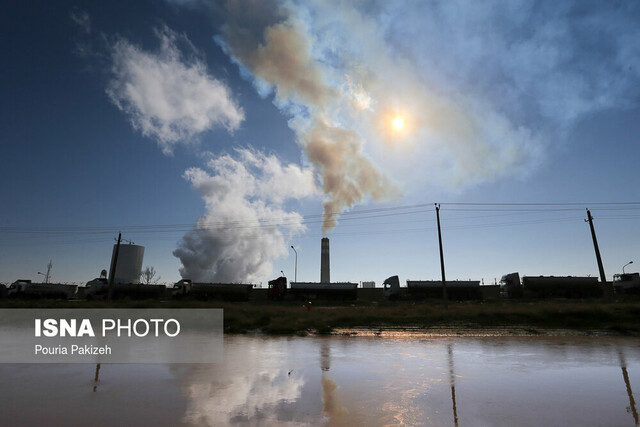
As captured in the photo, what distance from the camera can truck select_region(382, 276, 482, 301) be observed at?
153 feet

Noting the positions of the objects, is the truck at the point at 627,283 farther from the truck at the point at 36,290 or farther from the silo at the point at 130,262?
the silo at the point at 130,262

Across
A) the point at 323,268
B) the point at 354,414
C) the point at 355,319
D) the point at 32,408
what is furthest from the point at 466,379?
the point at 323,268

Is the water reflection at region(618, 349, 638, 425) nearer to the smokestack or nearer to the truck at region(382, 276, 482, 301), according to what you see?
the truck at region(382, 276, 482, 301)

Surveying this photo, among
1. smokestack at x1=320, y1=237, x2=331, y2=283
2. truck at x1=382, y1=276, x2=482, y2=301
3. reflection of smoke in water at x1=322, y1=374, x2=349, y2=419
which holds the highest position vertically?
smokestack at x1=320, y1=237, x2=331, y2=283

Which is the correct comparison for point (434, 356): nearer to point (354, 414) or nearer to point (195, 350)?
point (354, 414)

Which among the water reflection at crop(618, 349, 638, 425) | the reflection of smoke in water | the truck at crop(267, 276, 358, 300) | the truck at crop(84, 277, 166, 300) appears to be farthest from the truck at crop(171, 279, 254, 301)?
the water reflection at crop(618, 349, 638, 425)

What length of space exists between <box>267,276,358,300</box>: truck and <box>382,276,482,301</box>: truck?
19.4 ft

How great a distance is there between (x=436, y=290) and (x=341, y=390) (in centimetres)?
4352

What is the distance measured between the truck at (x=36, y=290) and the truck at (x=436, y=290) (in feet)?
146

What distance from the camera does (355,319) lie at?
21891 mm

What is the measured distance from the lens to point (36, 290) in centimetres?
4394

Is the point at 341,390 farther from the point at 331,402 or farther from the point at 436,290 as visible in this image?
the point at 436,290

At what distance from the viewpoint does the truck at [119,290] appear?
1734 inches

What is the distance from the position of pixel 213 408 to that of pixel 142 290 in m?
46.2
